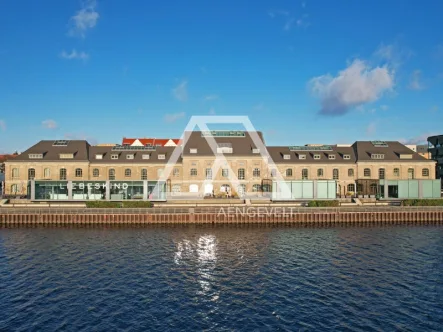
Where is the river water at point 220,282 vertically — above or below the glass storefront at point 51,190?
below

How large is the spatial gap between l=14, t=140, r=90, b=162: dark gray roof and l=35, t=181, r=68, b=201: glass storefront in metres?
10.9

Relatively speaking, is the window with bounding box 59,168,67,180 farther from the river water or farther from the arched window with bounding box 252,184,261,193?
the arched window with bounding box 252,184,261,193

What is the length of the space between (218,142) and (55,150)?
118 ft

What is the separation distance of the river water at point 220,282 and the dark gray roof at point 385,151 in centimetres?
3565

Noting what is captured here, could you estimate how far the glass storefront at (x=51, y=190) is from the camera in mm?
65250

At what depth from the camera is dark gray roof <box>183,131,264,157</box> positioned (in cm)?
7674

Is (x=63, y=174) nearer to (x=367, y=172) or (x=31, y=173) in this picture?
(x=31, y=173)

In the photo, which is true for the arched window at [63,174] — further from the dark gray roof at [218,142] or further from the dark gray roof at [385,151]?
the dark gray roof at [385,151]

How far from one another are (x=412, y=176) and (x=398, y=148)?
774 centimetres

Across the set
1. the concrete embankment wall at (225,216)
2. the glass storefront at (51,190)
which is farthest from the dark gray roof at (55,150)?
the concrete embankment wall at (225,216)

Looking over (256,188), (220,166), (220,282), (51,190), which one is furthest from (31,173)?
(220,282)

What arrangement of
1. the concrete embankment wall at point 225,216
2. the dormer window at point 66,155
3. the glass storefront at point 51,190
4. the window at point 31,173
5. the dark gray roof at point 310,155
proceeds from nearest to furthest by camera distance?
the concrete embankment wall at point 225,216 → the glass storefront at point 51,190 → the window at point 31,173 → the dormer window at point 66,155 → the dark gray roof at point 310,155

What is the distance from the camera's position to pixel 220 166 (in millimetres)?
76125

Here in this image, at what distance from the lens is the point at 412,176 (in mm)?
77938
